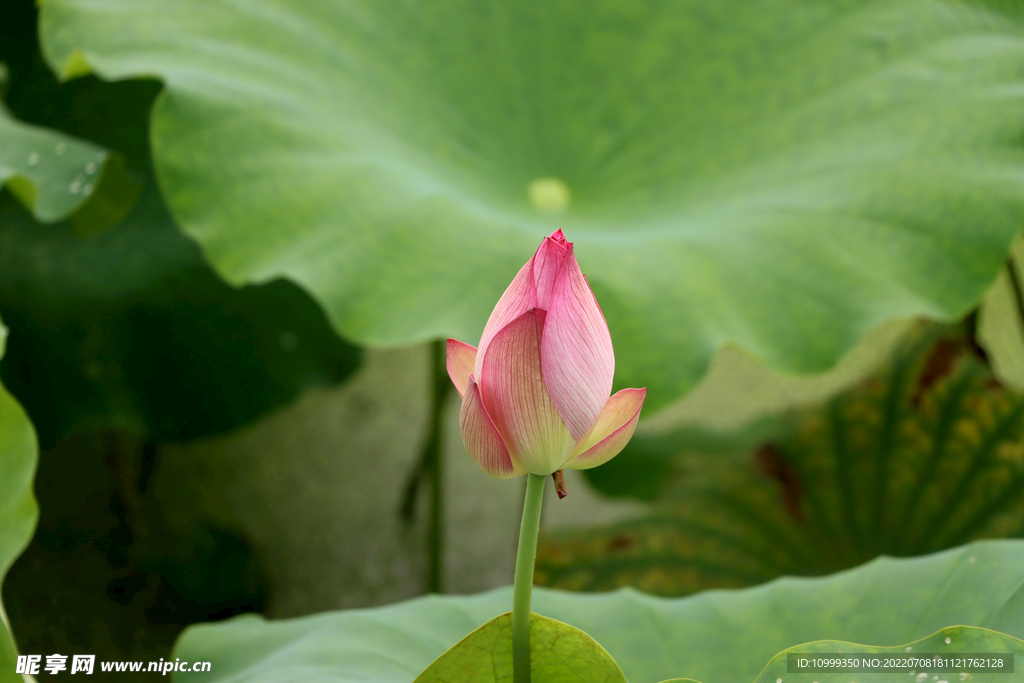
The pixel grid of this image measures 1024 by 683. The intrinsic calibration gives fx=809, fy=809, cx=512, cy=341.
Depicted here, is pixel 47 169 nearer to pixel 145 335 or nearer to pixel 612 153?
pixel 145 335

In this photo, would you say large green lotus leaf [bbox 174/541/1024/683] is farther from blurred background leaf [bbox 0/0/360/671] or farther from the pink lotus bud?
blurred background leaf [bbox 0/0/360/671]

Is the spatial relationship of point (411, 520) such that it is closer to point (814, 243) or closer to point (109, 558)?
point (109, 558)

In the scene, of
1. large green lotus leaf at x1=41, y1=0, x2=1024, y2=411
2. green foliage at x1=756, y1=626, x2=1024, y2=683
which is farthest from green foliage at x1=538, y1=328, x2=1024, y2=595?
green foliage at x1=756, y1=626, x2=1024, y2=683

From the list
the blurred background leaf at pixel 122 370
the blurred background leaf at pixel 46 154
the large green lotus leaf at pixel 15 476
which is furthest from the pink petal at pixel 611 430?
the blurred background leaf at pixel 122 370

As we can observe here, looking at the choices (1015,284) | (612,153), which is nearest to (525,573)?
(612,153)

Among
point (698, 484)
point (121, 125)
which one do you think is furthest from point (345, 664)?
point (121, 125)

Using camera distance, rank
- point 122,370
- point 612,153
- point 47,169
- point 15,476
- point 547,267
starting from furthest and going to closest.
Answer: point 122,370 < point 612,153 < point 47,169 < point 15,476 < point 547,267

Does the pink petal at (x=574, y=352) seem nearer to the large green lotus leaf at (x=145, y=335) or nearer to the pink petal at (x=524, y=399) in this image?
the pink petal at (x=524, y=399)
